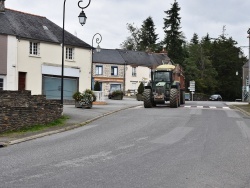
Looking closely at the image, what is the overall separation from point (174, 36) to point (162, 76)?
60785mm

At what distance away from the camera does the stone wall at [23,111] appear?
14797 mm

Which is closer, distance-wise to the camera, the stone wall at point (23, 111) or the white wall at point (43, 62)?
the stone wall at point (23, 111)

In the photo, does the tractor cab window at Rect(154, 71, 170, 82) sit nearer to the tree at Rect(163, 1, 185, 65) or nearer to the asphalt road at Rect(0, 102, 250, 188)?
the asphalt road at Rect(0, 102, 250, 188)

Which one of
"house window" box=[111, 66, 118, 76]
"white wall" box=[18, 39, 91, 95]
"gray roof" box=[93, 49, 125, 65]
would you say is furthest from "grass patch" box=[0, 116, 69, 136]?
"house window" box=[111, 66, 118, 76]

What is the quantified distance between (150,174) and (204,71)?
248ft

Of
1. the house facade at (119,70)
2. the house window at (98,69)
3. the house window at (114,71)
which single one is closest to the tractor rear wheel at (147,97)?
the house facade at (119,70)

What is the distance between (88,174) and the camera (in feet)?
26.6

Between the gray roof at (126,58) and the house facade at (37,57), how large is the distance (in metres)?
29.4

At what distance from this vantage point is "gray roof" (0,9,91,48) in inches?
1344

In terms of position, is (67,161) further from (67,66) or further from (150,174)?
(67,66)

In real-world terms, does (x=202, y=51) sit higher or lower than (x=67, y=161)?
higher

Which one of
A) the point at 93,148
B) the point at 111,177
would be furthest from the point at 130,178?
the point at 93,148

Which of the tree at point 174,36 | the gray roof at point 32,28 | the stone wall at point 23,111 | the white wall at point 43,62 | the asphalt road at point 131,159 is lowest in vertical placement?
the asphalt road at point 131,159

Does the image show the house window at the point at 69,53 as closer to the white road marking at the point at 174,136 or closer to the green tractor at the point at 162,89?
the green tractor at the point at 162,89
